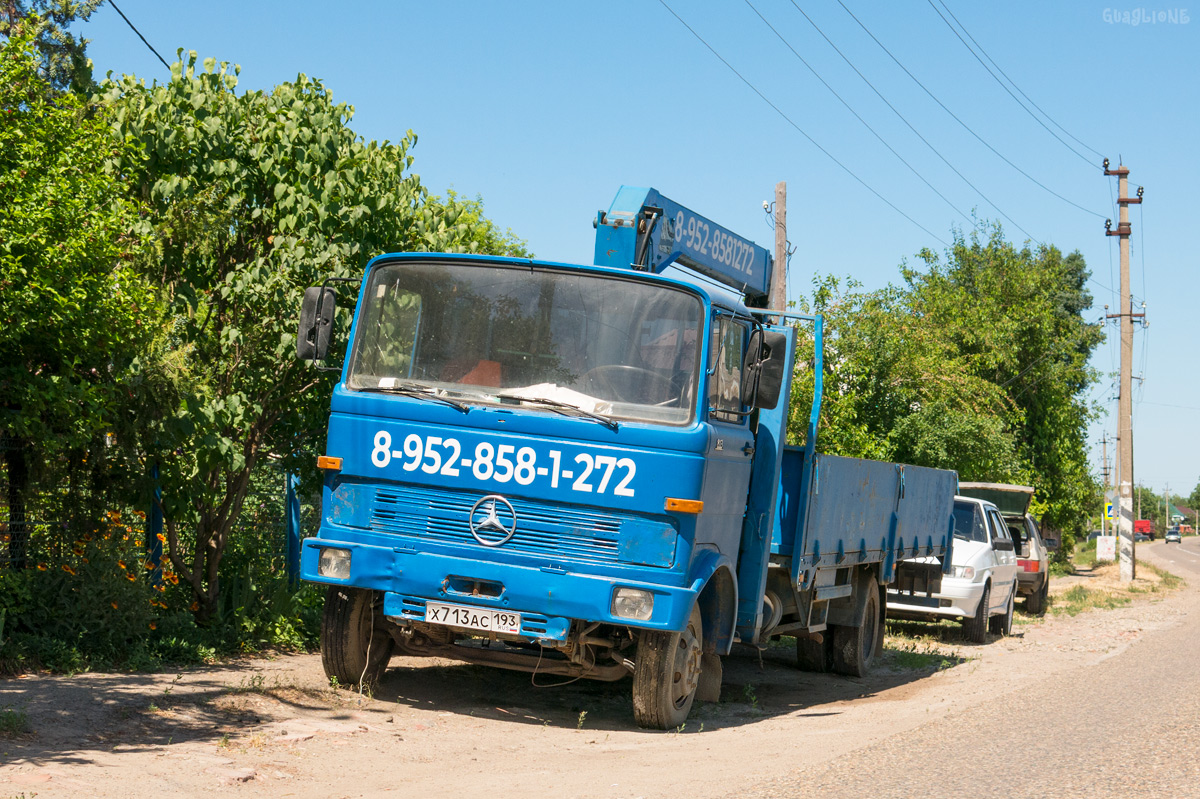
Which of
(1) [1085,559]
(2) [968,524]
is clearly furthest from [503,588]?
(1) [1085,559]

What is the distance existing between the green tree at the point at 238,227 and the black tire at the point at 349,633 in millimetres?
1552

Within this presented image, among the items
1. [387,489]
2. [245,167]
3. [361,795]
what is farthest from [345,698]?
[245,167]

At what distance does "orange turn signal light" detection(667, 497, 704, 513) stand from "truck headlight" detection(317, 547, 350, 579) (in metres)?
2.02

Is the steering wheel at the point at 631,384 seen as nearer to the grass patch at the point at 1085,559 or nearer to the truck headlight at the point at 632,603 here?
the truck headlight at the point at 632,603

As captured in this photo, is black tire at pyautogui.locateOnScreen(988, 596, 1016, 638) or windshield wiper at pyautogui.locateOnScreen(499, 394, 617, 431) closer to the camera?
windshield wiper at pyautogui.locateOnScreen(499, 394, 617, 431)

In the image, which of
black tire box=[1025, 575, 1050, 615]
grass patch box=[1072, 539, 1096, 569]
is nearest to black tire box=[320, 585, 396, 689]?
black tire box=[1025, 575, 1050, 615]

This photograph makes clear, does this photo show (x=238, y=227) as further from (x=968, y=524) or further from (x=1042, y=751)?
(x=968, y=524)

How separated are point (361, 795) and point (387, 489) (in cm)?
216

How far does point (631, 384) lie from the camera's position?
715cm

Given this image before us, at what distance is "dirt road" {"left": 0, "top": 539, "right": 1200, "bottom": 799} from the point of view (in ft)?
18.5

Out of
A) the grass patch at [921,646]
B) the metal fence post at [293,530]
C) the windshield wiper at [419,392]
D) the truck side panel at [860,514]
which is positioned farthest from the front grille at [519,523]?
the grass patch at [921,646]

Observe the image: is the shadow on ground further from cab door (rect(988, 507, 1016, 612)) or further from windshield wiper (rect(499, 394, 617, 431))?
cab door (rect(988, 507, 1016, 612))

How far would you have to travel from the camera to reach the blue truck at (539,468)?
695cm

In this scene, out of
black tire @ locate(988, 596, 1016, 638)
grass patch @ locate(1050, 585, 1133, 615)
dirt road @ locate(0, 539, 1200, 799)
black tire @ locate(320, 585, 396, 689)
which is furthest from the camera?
grass patch @ locate(1050, 585, 1133, 615)
